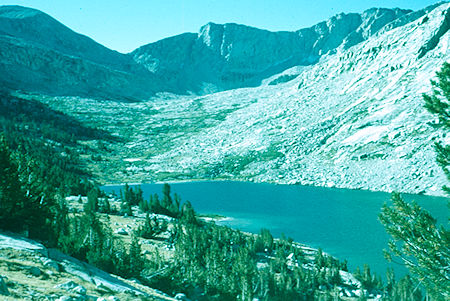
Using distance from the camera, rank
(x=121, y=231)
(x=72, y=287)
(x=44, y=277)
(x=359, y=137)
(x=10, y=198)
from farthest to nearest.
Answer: (x=359, y=137)
(x=121, y=231)
(x=10, y=198)
(x=44, y=277)
(x=72, y=287)

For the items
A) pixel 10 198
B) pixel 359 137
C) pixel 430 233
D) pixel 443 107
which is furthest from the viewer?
pixel 359 137

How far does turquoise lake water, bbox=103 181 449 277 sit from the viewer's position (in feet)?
182

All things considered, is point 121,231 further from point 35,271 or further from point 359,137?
point 359,137

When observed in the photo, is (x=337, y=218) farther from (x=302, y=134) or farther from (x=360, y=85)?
(x=360, y=85)

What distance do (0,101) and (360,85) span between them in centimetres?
19220

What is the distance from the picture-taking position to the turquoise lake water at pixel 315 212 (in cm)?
5556

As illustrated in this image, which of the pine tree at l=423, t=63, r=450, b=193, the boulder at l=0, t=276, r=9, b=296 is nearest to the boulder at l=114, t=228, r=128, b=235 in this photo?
the boulder at l=0, t=276, r=9, b=296

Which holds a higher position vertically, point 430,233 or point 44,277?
point 430,233

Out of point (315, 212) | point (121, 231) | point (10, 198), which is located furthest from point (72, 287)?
point (315, 212)

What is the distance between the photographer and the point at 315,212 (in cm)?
8225

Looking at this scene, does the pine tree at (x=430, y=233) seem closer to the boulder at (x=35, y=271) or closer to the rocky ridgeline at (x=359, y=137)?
the boulder at (x=35, y=271)

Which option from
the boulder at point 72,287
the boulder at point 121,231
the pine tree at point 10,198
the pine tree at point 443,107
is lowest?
the boulder at point 121,231

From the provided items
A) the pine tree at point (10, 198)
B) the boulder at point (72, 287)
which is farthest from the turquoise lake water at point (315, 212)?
the boulder at point (72, 287)

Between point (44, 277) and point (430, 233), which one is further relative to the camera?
point (430, 233)
